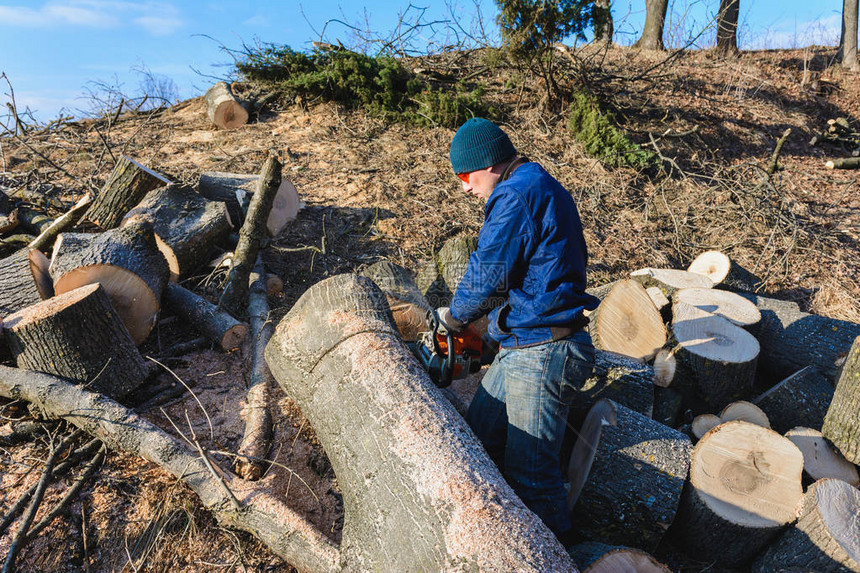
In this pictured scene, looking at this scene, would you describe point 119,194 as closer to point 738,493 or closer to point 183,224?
point 183,224

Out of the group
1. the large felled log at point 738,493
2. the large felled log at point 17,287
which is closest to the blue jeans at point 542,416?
the large felled log at point 738,493

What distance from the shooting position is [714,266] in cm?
493

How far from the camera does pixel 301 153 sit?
24.0 ft

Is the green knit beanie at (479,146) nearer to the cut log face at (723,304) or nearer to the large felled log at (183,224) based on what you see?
the cut log face at (723,304)

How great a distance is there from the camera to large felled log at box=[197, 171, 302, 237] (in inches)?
208

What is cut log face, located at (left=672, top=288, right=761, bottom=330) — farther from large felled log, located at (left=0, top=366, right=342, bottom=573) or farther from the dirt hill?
large felled log, located at (left=0, top=366, right=342, bottom=573)

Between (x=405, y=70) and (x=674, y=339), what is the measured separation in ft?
21.0

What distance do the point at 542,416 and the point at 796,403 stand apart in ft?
7.38

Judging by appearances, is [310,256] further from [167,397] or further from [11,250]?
[11,250]

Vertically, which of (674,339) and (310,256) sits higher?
(310,256)

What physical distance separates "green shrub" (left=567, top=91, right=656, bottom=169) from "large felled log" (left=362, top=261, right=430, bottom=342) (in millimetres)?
4635

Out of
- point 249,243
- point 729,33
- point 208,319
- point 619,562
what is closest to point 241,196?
point 249,243

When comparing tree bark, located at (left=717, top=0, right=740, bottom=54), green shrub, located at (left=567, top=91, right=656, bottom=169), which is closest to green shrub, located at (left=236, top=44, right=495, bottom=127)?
green shrub, located at (left=567, top=91, right=656, bottom=169)

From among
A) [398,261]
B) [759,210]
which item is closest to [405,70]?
[398,261]
